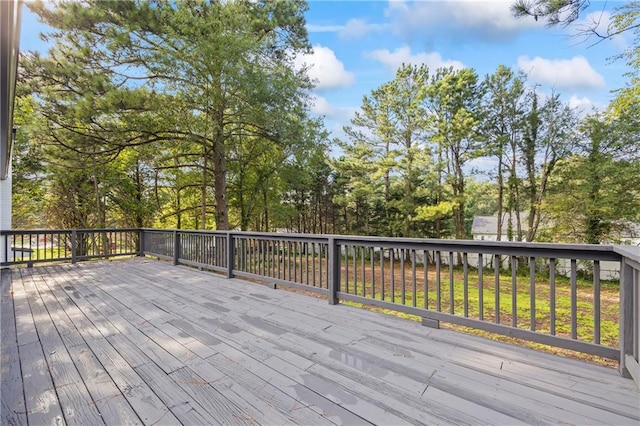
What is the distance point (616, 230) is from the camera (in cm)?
927

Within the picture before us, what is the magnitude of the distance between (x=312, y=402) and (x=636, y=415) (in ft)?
5.22

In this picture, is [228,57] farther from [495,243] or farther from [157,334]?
[495,243]

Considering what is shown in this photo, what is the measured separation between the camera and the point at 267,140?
27.9 ft

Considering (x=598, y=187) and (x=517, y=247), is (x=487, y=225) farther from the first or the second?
(x=517, y=247)

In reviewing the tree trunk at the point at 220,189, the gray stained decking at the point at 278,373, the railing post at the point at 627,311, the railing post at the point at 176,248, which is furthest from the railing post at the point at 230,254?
the railing post at the point at 627,311

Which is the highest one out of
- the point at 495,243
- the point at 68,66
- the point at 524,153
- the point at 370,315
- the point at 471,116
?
the point at 471,116

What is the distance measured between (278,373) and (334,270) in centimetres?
165

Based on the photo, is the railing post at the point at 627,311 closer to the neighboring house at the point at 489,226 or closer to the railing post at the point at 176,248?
the railing post at the point at 176,248

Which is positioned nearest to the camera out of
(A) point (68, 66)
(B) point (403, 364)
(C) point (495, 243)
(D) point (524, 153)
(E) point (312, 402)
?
(E) point (312, 402)

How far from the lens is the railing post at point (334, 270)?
11.0ft

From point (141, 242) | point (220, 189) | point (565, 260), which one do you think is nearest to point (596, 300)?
point (565, 260)

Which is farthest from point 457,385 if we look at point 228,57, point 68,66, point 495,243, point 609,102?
point 609,102

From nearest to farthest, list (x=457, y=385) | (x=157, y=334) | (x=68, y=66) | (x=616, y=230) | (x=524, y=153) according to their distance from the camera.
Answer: (x=457, y=385), (x=157, y=334), (x=68, y=66), (x=616, y=230), (x=524, y=153)

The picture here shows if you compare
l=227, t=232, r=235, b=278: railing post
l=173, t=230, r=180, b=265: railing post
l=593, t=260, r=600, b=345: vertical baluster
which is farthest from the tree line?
l=593, t=260, r=600, b=345: vertical baluster
